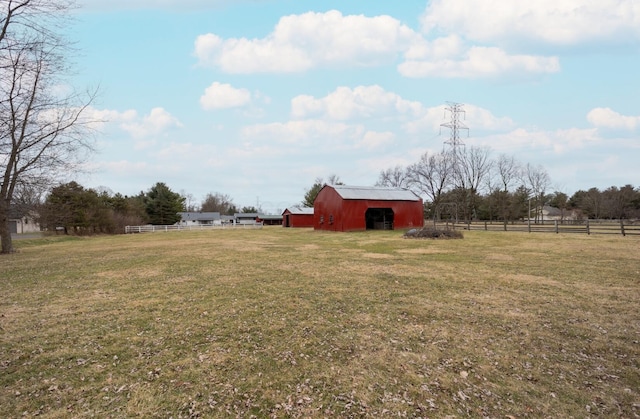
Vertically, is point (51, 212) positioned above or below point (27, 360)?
above

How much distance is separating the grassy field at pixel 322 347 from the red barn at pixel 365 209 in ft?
77.3

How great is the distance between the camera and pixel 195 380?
Result: 414 centimetres

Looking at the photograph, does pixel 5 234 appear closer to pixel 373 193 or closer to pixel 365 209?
pixel 365 209

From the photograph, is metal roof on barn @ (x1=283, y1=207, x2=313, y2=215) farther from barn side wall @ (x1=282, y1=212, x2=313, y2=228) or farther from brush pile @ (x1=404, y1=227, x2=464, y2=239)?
brush pile @ (x1=404, y1=227, x2=464, y2=239)

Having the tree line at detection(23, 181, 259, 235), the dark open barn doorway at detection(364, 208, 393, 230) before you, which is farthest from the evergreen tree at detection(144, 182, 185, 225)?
the dark open barn doorway at detection(364, 208, 393, 230)

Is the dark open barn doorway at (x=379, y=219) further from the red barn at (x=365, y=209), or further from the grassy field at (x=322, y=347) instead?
the grassy field at (x=322, y=347)

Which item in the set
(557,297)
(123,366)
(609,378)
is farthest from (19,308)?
(557,297)

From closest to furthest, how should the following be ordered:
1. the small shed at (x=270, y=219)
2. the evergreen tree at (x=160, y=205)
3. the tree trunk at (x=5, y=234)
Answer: the tree trunk at (x=5, y=234) < the evergreen tree at (x=160, y=205) < the small shed at (x=270, y=219)

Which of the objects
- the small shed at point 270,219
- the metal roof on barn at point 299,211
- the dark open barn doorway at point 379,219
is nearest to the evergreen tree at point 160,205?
the metal roof on barn at point 299,211

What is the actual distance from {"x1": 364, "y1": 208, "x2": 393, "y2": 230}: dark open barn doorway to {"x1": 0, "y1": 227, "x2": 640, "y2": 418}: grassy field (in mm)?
27035

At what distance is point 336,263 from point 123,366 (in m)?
9.09

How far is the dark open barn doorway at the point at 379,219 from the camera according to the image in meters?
37.2

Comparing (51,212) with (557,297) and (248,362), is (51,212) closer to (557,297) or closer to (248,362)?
(248,362)

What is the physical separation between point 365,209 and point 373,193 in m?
2.75
